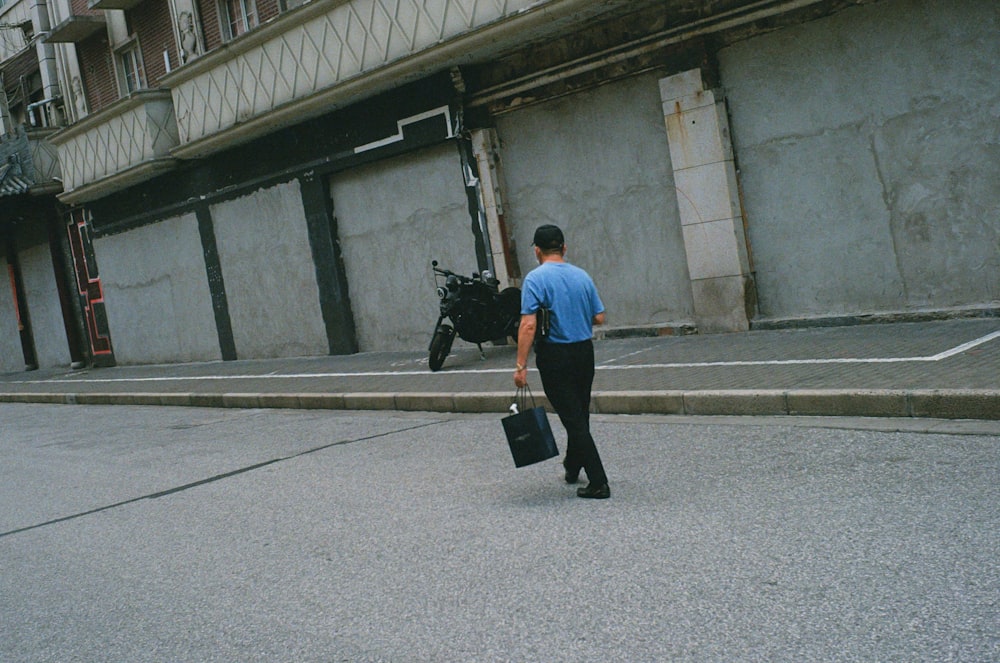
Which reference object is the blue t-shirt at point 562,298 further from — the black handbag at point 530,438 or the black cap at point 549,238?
the black handbag at point 530,438

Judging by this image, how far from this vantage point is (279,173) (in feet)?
60.1

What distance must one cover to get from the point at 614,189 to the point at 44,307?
66.8ft

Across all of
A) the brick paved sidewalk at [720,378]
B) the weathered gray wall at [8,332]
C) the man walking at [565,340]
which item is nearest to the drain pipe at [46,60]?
the weathered gray wall at [8,332]

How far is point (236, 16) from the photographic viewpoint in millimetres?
18734

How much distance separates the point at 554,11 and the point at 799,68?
3025 millimetres

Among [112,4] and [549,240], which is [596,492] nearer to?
[549,240]

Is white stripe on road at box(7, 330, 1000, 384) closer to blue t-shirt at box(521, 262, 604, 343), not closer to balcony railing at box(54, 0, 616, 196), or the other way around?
blue t-shirt at box(521, 262, 604, 343)

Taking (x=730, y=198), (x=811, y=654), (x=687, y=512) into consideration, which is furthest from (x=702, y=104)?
(x=811, y=654)

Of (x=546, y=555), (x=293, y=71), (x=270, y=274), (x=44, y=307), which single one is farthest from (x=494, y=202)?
(x=44, y=307)

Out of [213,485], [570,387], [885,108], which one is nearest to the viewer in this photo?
[570,387]

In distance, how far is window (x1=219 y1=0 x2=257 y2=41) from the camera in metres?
18.3

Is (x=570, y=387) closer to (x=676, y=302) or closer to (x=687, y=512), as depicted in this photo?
(x=687, y=512)

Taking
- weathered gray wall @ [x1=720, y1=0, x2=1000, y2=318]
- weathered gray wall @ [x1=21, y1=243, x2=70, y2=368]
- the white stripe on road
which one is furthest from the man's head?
weathered gray wall @ [x1=21, y1=243, x2=70, y2=368]

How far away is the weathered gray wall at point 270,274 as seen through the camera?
18422 mm
